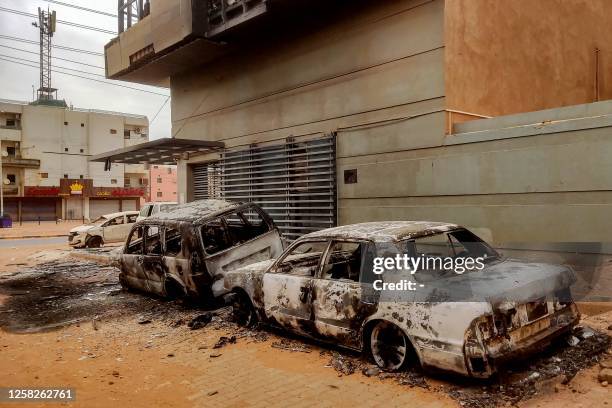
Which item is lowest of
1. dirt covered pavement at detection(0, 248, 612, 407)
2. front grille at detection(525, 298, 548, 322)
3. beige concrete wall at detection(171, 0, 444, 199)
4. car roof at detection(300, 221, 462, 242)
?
dirt covered pavement at detection(0, 248, 612, 407)

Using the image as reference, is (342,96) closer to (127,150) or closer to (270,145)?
(270,145)

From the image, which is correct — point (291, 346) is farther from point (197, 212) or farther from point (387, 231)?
point (197, 212)

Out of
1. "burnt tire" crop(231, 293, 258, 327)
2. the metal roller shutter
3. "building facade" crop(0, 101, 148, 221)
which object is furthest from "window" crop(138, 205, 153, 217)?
the metal roller shutter

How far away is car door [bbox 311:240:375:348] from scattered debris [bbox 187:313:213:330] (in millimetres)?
2188

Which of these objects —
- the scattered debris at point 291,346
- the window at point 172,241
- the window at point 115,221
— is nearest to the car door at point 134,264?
the window at point 172,241

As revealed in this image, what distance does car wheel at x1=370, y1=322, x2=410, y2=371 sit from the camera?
429 cm

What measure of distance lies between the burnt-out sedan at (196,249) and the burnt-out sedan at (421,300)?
1692 millimetres

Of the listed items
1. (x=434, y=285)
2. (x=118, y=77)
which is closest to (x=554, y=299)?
(x=434, y=285)

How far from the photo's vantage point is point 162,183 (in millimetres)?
74000

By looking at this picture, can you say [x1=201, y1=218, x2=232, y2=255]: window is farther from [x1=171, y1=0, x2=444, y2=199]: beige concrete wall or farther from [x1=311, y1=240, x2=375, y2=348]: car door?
[x1=171, y1=0, x2=444, y2=199]: beige concrete wall

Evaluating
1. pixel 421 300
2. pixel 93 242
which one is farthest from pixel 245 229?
pixel 93 242

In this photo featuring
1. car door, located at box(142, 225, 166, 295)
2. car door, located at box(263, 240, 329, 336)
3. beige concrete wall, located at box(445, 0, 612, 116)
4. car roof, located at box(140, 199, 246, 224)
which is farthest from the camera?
beige concrete wall, located at box(445, 0, 612, 116)

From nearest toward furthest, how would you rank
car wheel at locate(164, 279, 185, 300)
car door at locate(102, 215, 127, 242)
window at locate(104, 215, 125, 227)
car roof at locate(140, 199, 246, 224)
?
car roof at locate(140, 199, 246, 224) → car wheel at locate(164, 279, 185, 300) → car door at locate(102, 215, 127, 242) → window at locate(104, 215, 125, 227)

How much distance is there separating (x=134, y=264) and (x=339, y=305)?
538cm
